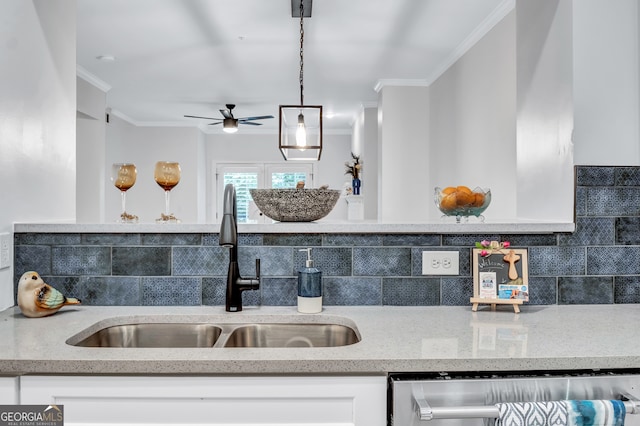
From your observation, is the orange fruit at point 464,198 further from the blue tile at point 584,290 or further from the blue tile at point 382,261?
the blue tile at point 584,290

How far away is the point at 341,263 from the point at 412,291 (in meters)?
0.26

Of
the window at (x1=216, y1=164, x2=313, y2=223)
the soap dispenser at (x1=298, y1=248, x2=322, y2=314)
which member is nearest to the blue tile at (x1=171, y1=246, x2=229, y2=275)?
the soap dispenser at (x1=298, y1=248, x2=322, y2=314)

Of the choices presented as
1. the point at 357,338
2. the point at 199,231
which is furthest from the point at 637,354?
the point at 199,231

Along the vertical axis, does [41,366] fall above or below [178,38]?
below

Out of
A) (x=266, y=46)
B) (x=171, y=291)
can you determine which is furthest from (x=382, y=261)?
(x=266, y=46)

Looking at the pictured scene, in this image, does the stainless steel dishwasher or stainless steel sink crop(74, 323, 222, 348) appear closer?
the stainless steel dishwasher

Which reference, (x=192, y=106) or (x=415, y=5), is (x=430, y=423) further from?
(x=192, y=106)

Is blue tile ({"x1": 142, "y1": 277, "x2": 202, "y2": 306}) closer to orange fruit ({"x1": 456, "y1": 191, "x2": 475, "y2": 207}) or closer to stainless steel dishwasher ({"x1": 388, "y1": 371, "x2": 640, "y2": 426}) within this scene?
stainless steel dishwasher ({"x1": 388, "y1": 371, "x2": 640, "y2": 426})

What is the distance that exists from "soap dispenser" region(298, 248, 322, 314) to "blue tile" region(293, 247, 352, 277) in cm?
10

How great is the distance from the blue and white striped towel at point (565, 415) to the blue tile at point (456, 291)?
60cm

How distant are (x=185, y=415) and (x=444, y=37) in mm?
3676

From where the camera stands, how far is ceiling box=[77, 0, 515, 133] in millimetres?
3393

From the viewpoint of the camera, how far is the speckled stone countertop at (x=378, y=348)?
1029 mm

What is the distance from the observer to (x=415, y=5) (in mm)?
3293
